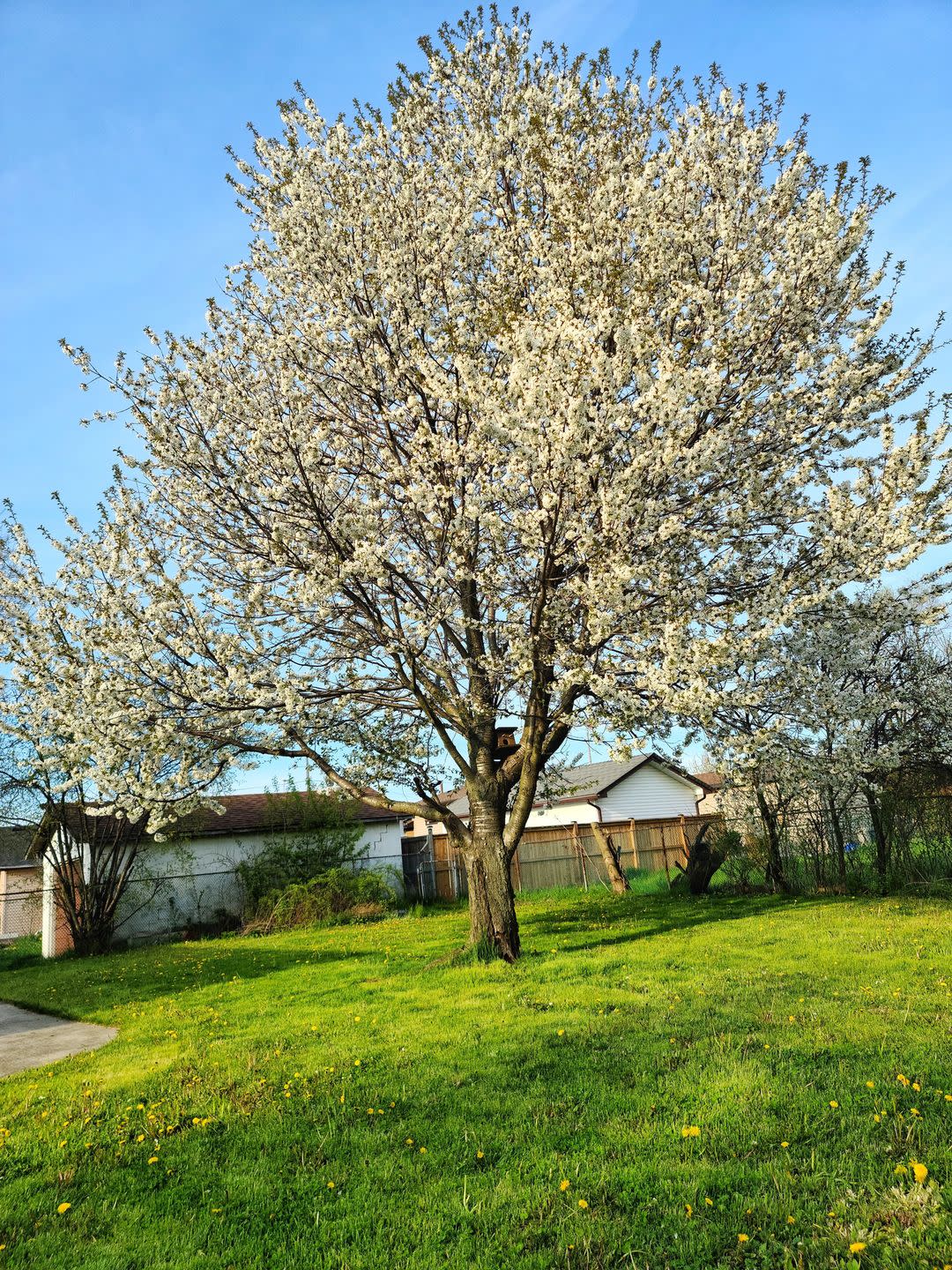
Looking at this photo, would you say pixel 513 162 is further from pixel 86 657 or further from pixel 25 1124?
pixel 25 1124

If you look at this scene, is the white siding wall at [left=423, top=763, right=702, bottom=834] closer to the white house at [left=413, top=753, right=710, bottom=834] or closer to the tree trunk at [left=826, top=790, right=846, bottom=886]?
the white house at [left=413, top=753, right=710, bottom=834]

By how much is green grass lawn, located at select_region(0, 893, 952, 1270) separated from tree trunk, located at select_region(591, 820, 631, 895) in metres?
10.7

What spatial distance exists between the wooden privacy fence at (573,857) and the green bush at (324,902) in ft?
10.3

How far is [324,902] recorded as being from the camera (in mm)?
20453

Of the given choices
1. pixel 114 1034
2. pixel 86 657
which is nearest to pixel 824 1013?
pixel 114 1034

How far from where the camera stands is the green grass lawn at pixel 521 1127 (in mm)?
3438

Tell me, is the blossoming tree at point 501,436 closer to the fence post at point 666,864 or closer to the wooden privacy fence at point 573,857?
the fence post at point 666,864

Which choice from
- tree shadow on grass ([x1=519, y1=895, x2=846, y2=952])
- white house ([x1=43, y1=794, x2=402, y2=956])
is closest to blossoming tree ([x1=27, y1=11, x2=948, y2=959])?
tree shadow on grass ([x1=519, y1=895, x2=846, y2=952])

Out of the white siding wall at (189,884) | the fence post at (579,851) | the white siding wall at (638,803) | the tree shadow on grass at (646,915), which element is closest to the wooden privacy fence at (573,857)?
the fence post at (579,851)

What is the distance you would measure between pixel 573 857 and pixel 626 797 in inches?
479

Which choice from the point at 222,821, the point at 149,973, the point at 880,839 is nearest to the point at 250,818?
the point at 222,821

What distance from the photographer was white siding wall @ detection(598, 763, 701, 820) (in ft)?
113

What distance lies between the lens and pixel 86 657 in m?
10.8

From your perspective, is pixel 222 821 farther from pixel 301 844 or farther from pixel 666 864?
pixel 666 864
